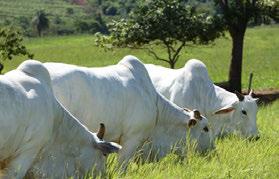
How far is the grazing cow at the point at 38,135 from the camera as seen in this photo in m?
6.29

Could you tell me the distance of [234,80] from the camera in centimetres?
2323

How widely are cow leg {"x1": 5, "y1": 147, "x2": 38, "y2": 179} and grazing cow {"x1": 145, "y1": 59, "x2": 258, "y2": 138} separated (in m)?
5.53

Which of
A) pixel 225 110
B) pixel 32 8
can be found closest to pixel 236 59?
pixel 225 110

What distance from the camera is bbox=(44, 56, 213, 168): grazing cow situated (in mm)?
8496

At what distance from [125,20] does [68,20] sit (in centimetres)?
10254

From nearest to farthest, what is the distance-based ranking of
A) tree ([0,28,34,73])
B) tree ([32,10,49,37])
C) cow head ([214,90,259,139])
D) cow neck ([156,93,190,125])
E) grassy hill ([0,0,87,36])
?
1. cow neck ([156,93,190,125])
2. cow head ([214,90,259,139])
3. tree ([0,28,34,73])
4. tree ([32,10,49,37])
5. grassy hill ([0,0,87,36])

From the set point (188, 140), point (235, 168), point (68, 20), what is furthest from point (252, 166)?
point (68, 20)

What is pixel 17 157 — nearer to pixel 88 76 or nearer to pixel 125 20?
pixel 88 76

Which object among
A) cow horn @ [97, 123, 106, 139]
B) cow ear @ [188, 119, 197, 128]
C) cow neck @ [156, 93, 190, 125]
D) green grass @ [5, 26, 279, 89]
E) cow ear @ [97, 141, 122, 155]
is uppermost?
cow horn @ [97, 123, 106, 139]

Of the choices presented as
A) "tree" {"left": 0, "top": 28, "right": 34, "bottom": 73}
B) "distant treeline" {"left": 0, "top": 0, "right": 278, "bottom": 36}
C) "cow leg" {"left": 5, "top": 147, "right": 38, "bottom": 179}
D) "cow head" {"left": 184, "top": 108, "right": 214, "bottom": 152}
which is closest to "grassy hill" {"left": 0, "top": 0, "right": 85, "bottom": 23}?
"distant treeline" {"left": 0, "top": 0, "right": 278, "bottom": 36}

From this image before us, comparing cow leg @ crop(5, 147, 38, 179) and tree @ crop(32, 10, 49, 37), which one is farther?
tree @ crop(32, 10, 49, 37)

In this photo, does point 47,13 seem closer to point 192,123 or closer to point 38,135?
point 192,123

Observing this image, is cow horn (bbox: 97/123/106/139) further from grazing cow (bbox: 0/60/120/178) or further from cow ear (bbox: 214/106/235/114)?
cow ear (bbox: 214/106/235/114)

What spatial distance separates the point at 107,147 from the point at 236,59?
16.7 meters
